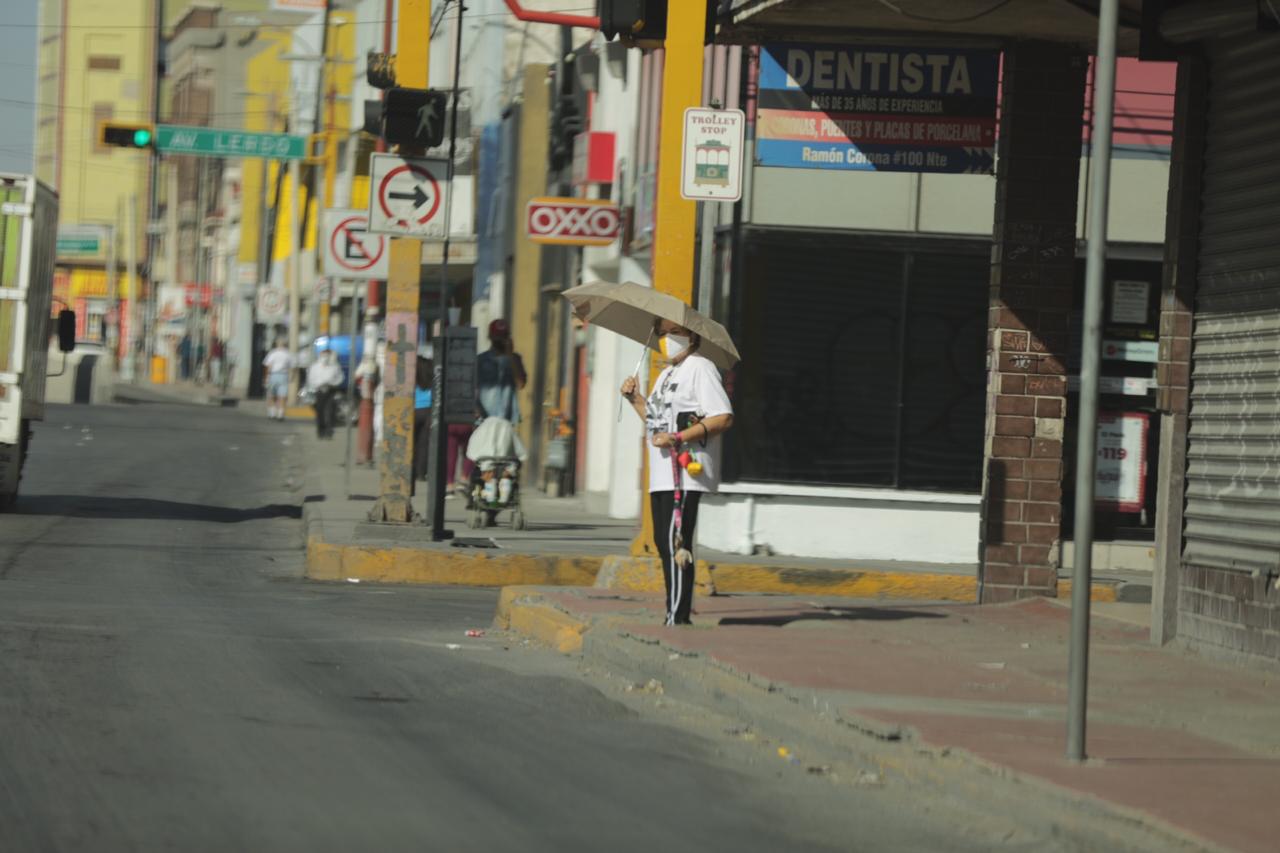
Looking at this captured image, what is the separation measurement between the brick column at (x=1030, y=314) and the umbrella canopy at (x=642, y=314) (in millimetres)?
2777

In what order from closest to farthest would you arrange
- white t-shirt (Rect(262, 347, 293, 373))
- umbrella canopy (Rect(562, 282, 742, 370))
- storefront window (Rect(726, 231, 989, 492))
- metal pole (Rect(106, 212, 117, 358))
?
1. umbrella canopy (Rect(562, 282, 742, 370))
2. storefront window (Rect(726, 231, 989, 492))
3. white t-shirt (Rect(262, 347, 293, 373))
4. metal pole (Rect(106, 212, 117, 358))

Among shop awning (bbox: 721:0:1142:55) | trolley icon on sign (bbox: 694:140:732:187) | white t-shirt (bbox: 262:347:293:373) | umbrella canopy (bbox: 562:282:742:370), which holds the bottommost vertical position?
umbrella canopy (bbox: 562:282:742:370)

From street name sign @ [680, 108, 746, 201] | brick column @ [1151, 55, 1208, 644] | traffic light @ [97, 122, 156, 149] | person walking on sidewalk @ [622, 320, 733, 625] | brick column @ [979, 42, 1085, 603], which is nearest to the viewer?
person walking on sidewalk @ [622, 320, 733, 625]

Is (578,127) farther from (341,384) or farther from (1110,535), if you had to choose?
(341,384)

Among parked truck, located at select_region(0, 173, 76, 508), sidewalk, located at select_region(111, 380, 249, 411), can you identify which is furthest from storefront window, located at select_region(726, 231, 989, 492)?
sidewalk, located at select_region(111, 380, 249, 411)

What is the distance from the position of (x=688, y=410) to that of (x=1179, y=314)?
2.80m

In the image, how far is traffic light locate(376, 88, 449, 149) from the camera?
16.3 meters

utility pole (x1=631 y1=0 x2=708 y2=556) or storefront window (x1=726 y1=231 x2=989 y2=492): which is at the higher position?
utility pole (x1=631 y1=0 x2=708 y2=556)

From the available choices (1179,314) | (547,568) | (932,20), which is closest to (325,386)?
(547,568)

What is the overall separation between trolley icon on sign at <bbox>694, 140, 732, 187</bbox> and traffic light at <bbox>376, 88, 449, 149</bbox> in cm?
427

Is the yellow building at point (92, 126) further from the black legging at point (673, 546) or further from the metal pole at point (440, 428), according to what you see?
the black legging at point (673, 546)

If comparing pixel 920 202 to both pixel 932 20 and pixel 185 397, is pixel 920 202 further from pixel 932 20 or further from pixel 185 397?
pixel 185 397

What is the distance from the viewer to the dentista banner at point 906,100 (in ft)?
48.9

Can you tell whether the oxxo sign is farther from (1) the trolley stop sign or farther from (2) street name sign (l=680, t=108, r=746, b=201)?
(2) street name sign (l=680, t=108, r=746, b=201)
